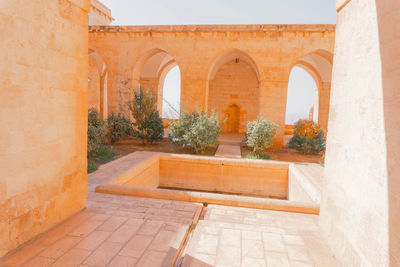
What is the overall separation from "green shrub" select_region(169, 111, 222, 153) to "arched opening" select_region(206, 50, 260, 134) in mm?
5773

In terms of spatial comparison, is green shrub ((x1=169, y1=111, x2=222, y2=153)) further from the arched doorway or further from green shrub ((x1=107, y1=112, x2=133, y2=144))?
the arched doorway

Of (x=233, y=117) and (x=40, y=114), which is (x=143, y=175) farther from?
(x=233, y=117)

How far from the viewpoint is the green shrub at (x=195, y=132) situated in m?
8.99

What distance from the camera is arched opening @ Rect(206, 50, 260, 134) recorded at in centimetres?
1508

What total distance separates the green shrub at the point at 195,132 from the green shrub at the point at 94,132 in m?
2.55

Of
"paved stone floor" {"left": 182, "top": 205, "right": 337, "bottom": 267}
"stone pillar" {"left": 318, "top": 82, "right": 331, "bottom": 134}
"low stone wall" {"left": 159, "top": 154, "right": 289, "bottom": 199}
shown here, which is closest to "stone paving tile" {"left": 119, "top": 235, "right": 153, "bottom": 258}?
"paved stone floor" {"left": 182, "top": 205, "right": 337, "bottom": 267}

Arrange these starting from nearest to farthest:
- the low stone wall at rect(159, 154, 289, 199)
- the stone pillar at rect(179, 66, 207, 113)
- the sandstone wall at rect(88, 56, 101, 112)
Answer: the low stone wall at rect(159, 154, 289, 199), the stone pillar at rect(179, 66, 207, 113), the sandstone wall at rect(88, 56, 101, 112)

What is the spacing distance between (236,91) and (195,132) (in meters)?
7.21

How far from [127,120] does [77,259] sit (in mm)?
9283

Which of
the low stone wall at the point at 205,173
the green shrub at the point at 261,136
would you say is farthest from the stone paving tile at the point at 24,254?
the green shrub at the point at 261,136

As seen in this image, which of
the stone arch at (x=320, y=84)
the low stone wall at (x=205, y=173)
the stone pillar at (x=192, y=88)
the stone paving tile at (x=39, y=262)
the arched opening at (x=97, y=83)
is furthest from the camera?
the arched opening at (x=97, y=83)

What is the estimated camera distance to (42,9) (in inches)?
94.1

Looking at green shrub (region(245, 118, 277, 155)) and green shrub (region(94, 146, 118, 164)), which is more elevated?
green shrub (region(245, 118, 277, 155))

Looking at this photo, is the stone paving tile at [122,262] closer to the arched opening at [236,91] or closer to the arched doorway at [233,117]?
the arched opening at [236,91]
